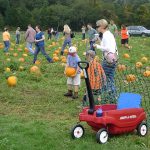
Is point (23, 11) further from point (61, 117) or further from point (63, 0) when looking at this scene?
point (61, 117)

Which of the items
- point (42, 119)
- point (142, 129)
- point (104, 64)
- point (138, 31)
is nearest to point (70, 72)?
point (104, 64)

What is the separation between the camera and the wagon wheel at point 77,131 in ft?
24.3

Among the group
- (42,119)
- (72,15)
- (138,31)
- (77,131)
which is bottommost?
(72,15)

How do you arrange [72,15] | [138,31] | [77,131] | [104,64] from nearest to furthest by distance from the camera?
[77,131] < [104,64] < [138,31] < [72,15]

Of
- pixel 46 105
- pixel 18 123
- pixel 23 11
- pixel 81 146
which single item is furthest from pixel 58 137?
pixel 23 11

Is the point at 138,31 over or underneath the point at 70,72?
underneath

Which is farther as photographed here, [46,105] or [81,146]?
[46,105]

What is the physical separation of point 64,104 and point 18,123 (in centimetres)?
236

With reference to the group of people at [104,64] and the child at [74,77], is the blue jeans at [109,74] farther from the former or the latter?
the child at [74,77]

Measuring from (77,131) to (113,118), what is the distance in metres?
0.69

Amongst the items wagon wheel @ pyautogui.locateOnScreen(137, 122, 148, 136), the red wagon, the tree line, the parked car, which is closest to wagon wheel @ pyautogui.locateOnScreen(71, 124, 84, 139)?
the red wagon

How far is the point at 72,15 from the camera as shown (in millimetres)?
90562

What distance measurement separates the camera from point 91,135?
7691 millimetres

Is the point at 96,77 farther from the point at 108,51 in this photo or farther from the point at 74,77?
the point at 74,77
